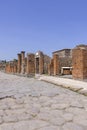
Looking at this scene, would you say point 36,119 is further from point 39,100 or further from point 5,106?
point 39,100

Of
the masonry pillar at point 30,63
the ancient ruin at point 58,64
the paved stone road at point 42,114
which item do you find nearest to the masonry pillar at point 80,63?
the ancient ruin at point 58,64

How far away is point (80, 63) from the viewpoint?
43.3 feet

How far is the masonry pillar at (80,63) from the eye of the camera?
13.0 meters

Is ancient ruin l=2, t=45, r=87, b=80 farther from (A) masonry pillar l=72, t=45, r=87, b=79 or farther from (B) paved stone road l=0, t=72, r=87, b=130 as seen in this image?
(B) paved stone road l=0, t=72, r=87, b=130

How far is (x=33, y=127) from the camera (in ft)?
14.3

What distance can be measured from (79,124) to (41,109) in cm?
145

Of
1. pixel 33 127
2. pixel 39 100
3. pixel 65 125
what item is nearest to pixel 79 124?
pixel 65 125

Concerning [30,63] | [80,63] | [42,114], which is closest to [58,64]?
[30,63]

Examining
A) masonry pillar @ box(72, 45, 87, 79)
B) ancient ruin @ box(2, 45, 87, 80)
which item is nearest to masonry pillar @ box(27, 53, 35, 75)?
ancient ruin @ box(2, 45, 87, 80)

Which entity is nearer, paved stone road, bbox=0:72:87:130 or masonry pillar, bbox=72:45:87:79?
paved stone road, bbox=0:72:87:130

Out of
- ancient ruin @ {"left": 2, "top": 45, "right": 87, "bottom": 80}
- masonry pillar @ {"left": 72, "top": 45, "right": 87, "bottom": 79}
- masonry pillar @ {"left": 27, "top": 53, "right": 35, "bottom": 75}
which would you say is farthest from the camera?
masonry pillar @ {"left": 27, "top": 53, "right": 35, "bottom": 75}

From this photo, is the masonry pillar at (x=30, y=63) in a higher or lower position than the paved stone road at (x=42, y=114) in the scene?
higher

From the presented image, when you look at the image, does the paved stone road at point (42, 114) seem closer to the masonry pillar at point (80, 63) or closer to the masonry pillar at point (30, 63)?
the masonry pillar at point (80, 63)

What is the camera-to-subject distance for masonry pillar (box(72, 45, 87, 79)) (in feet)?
42.7
